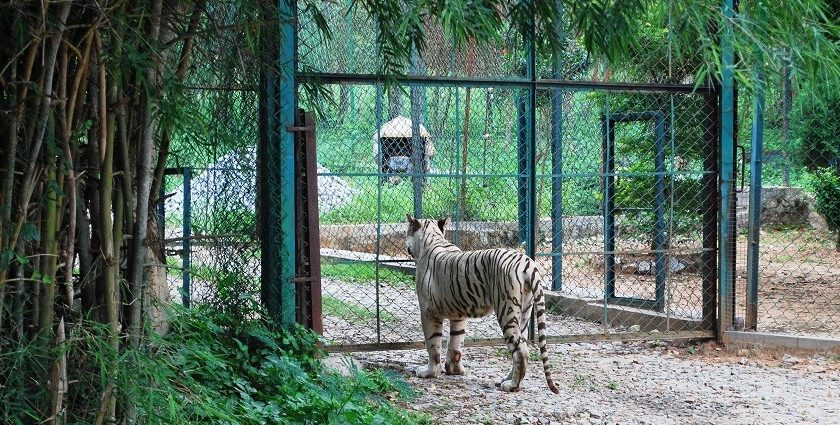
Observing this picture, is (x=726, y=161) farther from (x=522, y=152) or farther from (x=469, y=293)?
(x=469, y=293)

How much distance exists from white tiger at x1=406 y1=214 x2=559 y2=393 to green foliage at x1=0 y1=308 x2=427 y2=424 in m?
0.66

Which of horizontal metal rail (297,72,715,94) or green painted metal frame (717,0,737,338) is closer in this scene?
horizontal metal rail (297,72,715,94)

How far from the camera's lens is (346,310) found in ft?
27.5

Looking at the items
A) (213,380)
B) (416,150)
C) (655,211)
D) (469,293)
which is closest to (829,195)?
(655,211)

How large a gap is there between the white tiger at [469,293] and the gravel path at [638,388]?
0.64 ft

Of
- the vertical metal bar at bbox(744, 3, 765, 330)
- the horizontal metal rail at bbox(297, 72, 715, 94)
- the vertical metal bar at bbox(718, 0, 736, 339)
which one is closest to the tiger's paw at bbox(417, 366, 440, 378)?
the horizontal metal rail at bbox(297, 72, 715, 94)

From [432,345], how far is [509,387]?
0.74 m

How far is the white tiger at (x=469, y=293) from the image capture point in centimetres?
601

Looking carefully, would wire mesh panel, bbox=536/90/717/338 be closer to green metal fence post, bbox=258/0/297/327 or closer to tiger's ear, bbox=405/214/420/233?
tiger's ear, bbox=405/214/420/233

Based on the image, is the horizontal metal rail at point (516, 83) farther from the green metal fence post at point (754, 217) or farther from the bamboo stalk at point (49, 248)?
the bamboo stalk at point (49, 248)

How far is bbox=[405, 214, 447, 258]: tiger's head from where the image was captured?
695 cm

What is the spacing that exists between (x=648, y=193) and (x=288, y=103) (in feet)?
13.4

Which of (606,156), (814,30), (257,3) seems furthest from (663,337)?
(257,3)

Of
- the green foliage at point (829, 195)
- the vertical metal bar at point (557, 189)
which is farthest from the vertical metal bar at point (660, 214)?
the green foliage at point (829, 195)
